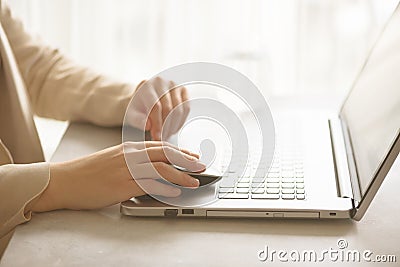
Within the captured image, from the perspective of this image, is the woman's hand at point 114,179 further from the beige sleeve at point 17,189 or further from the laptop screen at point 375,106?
the laptop screen at point 375,106

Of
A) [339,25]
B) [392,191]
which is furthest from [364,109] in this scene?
[339,25]

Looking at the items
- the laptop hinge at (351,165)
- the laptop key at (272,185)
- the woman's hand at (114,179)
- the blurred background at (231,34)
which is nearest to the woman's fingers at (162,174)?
the woman's hand at (114,179)

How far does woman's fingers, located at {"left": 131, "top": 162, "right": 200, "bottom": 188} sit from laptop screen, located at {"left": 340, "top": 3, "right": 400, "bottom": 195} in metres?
0.22

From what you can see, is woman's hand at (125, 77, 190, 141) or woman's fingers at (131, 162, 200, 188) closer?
woman's fingers at (131, 162, 200, 188)

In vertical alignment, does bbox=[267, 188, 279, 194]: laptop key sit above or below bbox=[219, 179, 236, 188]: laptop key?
below

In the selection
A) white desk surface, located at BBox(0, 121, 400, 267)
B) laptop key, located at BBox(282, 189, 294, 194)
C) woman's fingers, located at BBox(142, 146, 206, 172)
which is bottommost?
white desk surface, located at BBox(0, 121, 400, 267)

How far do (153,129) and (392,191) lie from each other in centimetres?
37

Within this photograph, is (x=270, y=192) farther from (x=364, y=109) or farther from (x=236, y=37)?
(x=236, y=37)

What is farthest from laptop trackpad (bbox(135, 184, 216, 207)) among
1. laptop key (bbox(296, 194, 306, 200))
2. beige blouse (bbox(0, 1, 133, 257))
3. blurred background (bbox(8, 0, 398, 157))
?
blurred background (bbox(8, 0, 398, 157))

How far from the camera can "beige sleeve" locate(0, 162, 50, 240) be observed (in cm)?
91

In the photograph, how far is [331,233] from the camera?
89cm

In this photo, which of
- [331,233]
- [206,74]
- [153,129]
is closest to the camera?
[331,233]

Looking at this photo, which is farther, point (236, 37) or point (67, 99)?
point (236, 37)

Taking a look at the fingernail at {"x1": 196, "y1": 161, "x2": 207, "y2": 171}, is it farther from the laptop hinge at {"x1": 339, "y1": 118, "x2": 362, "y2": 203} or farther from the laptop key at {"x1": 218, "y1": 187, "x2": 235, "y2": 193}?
the laptop hinge at {"x1": 339, "y1": 118, "x2": 362, "y2": 203}
